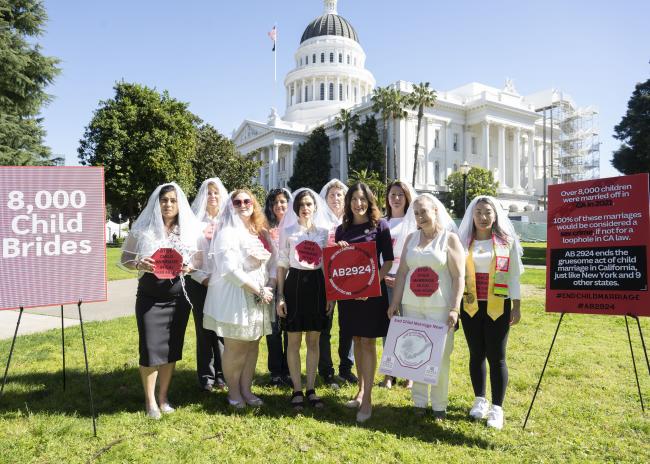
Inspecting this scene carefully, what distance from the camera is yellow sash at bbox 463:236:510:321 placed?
175 inches

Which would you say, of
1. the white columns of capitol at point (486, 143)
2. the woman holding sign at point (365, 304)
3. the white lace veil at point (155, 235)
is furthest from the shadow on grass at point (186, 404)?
the white columns of capitol at point (486, 143)

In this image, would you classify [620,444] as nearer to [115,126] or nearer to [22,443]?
[22,443]

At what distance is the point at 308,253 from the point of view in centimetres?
475

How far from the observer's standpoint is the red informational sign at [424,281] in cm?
441

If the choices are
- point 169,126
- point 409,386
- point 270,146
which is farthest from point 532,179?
point 409,386

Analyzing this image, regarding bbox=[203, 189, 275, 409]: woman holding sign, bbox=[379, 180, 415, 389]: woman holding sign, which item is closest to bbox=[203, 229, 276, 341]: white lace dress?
bbox=[203, 189, 275, 409]: woman holding sign

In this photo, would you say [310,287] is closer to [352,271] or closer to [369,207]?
[352,271]

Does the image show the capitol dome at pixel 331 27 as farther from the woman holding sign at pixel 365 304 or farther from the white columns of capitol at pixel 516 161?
the woman holding sign at pixel 365 304

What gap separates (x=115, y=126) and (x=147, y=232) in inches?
1239

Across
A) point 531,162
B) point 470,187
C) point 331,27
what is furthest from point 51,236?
point 331,27

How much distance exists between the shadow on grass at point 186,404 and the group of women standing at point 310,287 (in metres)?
0.17

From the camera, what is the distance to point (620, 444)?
408cm

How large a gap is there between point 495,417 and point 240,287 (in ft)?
9.61

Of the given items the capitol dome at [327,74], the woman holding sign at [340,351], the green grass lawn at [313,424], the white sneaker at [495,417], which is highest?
the capitol dome at [327,74]
